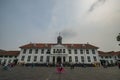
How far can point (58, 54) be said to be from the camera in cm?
4769

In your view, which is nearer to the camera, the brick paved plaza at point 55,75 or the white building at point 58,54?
the brick paved plaza at point 55,75

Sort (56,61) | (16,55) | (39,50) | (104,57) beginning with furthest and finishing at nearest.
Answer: (104,57), (16,55), (39,50), (56,61)

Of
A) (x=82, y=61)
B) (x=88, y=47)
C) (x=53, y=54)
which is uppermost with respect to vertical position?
(x=88, y=47)

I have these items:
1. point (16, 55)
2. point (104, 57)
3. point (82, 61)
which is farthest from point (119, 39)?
point (16, 55)

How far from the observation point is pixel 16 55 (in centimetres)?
5772

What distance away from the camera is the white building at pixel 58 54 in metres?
47.7

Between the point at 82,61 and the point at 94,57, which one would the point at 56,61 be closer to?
the point at 82,61

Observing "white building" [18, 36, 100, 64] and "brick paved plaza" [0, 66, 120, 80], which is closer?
"brick paved plaza" [0, 66, 120, 80]

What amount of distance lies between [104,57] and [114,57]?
20.6 ft

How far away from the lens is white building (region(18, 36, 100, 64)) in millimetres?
47688

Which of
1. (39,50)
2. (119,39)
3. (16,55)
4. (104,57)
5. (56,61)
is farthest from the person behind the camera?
(104,57)

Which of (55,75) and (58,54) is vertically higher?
(58,54)

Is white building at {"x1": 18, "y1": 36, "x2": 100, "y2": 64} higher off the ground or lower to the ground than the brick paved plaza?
higher

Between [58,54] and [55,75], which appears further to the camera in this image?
[58,54]
